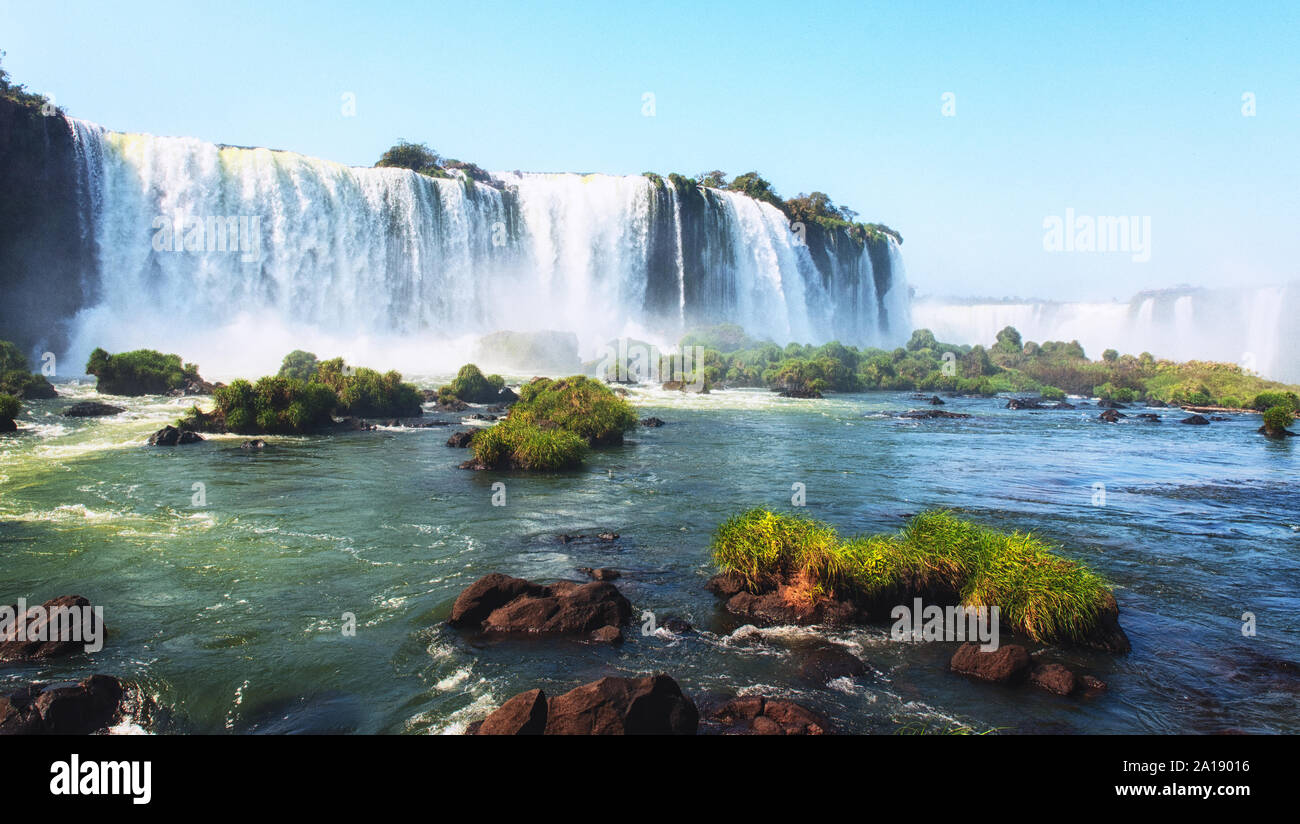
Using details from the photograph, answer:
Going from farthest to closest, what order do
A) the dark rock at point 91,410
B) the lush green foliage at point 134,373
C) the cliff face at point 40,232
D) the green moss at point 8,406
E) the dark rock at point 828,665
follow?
the cliff face at point 40,232, the lush green foliage at point 134,373, the dark rock at point 91,410, the green moss at point 8,406, the dark rock at point 828,665

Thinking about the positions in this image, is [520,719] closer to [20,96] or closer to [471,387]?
[471,387]

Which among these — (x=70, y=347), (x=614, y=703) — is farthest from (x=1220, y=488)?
(x=70, y=347)

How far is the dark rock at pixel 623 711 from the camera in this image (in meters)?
5.80

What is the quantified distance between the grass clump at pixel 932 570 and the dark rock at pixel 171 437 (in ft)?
62.1

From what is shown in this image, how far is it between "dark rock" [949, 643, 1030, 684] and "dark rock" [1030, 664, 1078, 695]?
0.12 m

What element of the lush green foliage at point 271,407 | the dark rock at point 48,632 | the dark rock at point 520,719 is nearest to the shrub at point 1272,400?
the lush green foliage at point 271,407

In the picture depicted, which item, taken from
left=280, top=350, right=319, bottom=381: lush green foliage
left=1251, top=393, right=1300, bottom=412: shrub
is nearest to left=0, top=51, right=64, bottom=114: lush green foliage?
left=280, top=350, right=319, bottom=381: lush green foliage

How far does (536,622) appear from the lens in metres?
9.03

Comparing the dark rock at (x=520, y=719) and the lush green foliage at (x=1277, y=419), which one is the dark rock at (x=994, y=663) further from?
the lush green foliage at (x=1277, y=419)

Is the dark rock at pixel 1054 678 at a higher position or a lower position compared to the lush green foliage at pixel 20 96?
lower

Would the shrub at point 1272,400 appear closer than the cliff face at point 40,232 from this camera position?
Yes

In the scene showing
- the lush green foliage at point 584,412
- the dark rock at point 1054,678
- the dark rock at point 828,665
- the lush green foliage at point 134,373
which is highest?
the lush green foliage at point 134,373

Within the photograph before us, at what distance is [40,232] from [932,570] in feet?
172

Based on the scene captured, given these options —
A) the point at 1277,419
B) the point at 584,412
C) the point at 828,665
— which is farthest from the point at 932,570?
the point at 1277,419
